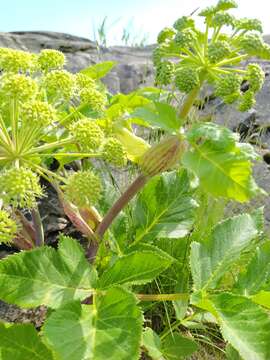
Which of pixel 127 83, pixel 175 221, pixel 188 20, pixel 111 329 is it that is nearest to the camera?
pixel 111 329

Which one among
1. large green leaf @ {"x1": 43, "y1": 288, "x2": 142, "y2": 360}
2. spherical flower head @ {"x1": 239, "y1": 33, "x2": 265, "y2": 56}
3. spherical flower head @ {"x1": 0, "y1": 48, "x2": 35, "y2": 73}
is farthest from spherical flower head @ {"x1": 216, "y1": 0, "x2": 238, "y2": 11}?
large green leaf @ {"x1": 43, "y1": 288, "x2": 142, "y2": 360}

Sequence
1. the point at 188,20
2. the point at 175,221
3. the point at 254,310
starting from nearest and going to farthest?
the point at 254,310, the point at 188,20, the point at 175,221

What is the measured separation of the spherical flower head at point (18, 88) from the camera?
53.3 inches

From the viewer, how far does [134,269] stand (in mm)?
1378

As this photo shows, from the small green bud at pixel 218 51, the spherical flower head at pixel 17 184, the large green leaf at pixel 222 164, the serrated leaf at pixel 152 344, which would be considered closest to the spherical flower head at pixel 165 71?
the small green bud at pixel 218 51

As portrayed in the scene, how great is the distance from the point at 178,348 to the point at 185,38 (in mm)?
929

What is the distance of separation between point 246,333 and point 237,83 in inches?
25.0

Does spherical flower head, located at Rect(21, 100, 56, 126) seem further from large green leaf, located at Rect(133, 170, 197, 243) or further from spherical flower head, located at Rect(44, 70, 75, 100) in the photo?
large green leaf, located at Rect(133, 170, 197, 243)

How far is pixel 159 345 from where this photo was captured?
1550 millimetres

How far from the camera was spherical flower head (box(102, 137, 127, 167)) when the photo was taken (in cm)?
143

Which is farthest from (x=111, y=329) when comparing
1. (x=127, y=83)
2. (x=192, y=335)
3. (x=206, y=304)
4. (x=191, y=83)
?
(x=127, y=83)

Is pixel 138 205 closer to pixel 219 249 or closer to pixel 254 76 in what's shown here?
pixel 219 249

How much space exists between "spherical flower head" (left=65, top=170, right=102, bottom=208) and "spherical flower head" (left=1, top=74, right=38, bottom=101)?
25cm

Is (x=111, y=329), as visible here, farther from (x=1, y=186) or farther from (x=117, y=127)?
(x=117, y=127)
